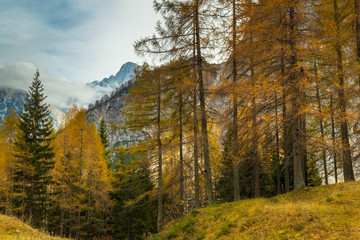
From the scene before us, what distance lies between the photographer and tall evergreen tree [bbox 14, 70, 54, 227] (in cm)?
2309

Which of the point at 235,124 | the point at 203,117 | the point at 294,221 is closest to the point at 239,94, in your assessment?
the point at 235,124

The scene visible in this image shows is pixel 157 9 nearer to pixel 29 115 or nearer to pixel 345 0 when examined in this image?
pixel 345 0

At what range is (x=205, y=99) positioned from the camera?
13.2 metres

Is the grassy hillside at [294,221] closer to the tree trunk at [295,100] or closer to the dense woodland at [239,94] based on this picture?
the tree trunk at [295,100]

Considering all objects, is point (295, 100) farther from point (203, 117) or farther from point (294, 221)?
point (294, 221)

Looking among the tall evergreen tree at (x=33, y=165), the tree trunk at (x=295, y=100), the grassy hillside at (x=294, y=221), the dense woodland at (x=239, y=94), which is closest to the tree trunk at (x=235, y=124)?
the dense woodland at (x=239, y=94)

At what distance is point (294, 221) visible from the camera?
5352 millimetres

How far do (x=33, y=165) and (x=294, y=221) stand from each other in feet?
85.9

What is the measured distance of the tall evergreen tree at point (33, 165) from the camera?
2309cm

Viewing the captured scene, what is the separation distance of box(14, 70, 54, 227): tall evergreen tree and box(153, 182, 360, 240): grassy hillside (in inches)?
846

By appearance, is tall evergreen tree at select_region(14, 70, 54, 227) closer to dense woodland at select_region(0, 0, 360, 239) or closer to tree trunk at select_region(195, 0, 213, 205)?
dense woodland at select_region(0, 0, 360, 239)

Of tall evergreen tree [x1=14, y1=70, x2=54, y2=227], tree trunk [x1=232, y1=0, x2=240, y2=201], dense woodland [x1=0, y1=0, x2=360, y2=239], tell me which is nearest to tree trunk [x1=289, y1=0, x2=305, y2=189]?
dense woodland [x1=0, y1=0, x2=360, y2=239]

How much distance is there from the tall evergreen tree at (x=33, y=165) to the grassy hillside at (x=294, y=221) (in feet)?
70.5

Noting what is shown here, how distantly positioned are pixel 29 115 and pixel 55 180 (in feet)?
27.5
